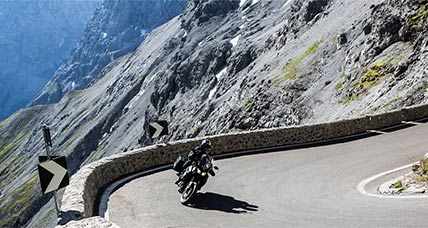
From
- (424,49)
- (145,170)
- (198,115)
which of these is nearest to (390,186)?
(145,170)

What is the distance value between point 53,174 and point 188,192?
487 centimetres

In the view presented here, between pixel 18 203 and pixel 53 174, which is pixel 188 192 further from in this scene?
pixel 18 203

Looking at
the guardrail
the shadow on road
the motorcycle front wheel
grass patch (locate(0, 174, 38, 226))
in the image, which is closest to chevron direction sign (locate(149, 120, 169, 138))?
the guardrail

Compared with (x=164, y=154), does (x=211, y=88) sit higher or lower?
higher

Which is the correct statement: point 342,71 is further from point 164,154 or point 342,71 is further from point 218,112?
Answer: point 164,154

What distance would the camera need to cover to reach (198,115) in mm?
106750

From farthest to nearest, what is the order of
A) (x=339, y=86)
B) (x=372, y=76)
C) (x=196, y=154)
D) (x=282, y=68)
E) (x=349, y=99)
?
1. (x=282, y=68)
2. (x=339, y=86)
3. (x=349, y=99)
4. (x=372, y=76)
5. (x=196, y=154)

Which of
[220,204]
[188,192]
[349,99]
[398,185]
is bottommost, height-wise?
[398,185]

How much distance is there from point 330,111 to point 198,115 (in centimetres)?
5095

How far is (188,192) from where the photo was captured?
1662 cm

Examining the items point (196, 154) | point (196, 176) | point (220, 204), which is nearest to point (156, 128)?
point (196, 154)

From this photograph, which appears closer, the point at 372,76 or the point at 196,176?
the point at 196,176

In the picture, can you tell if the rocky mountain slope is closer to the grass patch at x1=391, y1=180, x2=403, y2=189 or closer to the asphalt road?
the asphalt road

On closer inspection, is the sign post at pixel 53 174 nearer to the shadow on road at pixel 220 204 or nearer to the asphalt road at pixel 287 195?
the asphalt road at pixel 287 195
